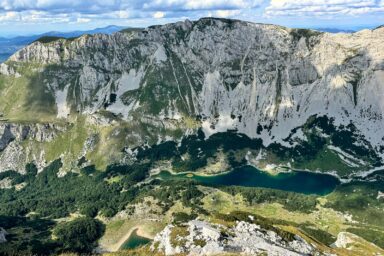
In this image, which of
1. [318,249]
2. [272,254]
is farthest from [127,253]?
[318,249]

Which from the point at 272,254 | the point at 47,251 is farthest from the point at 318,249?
the point at 47,251

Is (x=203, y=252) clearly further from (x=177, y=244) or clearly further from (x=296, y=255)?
(x=296, y=255)

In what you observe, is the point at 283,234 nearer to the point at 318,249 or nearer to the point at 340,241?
the point at 318,249

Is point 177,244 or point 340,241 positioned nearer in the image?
point 177,244

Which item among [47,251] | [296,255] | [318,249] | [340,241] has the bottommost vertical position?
[47,251]

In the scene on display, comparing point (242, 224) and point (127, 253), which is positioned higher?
point (127, 253)

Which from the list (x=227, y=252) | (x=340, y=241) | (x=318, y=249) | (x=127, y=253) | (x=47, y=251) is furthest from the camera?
(x=47, y=251)

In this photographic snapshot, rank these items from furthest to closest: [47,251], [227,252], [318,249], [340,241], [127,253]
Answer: [47,251] → [340,241] → [318,249] → [227,252] → [127,253]
